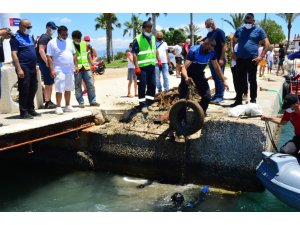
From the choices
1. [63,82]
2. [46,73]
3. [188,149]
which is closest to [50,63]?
[63,82]

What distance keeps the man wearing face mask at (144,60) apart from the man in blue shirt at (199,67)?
1.00 m

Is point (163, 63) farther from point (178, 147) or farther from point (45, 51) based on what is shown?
point (178, 147)

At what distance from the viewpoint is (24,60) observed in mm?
7129

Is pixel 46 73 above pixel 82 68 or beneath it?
beneath

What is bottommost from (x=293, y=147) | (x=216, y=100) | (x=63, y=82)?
(x=293, y=147)

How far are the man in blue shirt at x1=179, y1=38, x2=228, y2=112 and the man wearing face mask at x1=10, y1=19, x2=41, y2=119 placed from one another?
2876 millimetres

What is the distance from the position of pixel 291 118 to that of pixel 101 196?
3.44 m

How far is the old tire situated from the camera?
659cm

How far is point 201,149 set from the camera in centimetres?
687

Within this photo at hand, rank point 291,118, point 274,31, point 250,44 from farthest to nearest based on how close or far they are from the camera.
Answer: point 274,31, point 250,44, point 291,118

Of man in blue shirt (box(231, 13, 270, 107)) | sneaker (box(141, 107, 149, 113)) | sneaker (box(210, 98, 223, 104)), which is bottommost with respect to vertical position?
sneaker (box(141, 107, 149, 113))

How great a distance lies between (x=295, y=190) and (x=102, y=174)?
3.97 m

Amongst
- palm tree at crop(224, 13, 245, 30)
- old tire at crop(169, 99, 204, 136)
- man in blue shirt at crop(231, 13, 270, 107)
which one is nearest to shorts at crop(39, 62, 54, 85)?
old tire at crop(169, 99, 204, 136)

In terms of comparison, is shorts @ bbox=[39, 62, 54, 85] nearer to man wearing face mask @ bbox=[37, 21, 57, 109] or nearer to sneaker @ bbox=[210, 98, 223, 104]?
man wearing face mask @ bbox=[37, 21, 57, 109]
